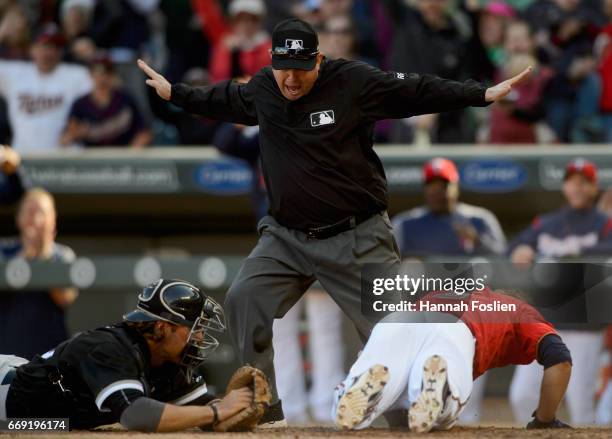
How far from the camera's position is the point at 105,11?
36.6 feet

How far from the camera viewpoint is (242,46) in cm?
1038

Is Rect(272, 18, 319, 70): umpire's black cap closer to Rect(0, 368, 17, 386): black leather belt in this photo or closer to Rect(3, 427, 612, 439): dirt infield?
Rect(3, 427, 612, 439): dirt infield

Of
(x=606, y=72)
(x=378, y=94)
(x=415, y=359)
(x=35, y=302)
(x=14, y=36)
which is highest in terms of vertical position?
(x=14, y=36)

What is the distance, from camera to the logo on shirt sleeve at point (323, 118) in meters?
5.93

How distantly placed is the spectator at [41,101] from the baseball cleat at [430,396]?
224 inches

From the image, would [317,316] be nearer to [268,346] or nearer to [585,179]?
[585,179]

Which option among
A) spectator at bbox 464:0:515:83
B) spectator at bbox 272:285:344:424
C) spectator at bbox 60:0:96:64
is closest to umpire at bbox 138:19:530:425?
spectator at bbox 272:285:344:424

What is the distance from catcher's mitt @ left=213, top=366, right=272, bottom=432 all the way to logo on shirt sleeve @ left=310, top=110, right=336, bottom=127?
116 centimetres

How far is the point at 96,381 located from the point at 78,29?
243 inches

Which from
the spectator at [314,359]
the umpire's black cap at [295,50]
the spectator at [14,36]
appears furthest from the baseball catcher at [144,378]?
the spectator at [14,36]

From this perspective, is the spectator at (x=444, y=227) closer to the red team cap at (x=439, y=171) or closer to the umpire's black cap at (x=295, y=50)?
the red team cap at (x=439, y=171)

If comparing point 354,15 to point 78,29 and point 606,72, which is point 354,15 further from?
point 78,29

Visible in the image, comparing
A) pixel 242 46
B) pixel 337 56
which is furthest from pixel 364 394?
pixel 242 46

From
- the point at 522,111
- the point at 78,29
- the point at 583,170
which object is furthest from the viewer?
the point at 78,29
